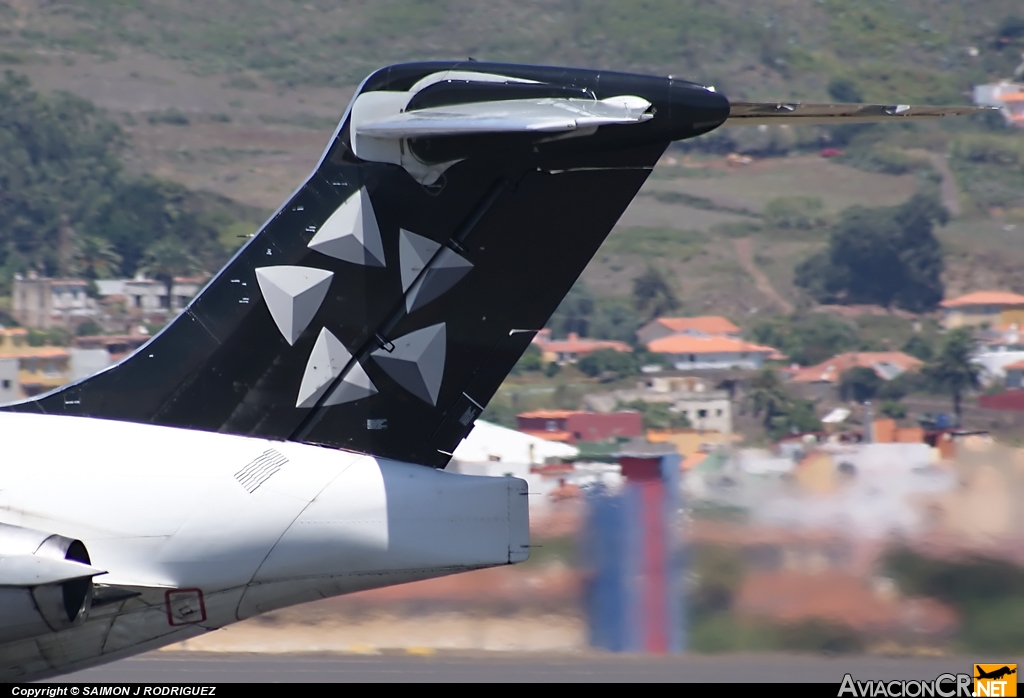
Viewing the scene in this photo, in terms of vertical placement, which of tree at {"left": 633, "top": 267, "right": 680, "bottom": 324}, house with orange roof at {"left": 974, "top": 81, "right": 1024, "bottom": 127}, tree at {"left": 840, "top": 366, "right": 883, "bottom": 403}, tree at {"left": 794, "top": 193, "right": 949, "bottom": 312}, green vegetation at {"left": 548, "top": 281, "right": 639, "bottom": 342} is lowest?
tree at {"left": 840, "top": 366, "right": 883, "bottom": 403}

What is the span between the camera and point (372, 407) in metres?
6.50

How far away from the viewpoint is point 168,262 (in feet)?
232

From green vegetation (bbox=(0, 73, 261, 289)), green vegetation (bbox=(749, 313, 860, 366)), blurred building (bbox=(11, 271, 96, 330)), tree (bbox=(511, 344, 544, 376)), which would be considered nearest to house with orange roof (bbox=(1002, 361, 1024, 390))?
green vegetation (bbox=(749, 313, 860, 366))

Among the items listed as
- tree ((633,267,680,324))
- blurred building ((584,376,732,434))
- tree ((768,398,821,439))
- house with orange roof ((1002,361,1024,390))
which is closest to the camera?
tree ((768,398,821,439))

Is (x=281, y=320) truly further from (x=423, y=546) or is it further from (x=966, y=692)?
(x=966, y=692)

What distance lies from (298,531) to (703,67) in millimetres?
92399

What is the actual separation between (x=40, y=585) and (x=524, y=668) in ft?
20.5

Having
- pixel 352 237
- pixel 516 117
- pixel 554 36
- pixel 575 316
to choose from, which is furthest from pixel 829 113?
pixel 554 36

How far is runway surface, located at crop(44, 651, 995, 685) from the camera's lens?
36.3 ft

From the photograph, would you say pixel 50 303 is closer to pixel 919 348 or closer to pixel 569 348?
pixel 569 348

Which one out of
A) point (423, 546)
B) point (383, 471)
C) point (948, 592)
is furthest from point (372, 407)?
point (948, 592)

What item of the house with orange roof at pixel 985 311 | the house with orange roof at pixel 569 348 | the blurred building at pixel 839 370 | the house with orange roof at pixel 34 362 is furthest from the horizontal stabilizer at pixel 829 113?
the house with orange roof at pixel 985 311

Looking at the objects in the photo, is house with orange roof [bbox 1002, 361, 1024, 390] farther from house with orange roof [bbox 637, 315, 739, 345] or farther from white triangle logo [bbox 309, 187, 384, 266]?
white triangle logo [bbox 309, 187, 384, 266]

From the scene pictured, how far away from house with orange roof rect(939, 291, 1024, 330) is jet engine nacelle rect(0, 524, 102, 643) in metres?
63.1
